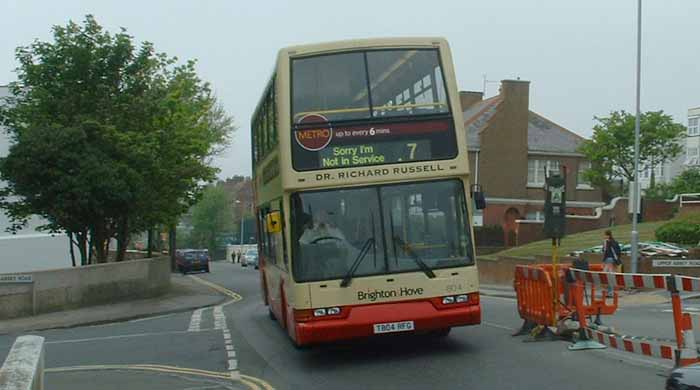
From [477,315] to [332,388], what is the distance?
254 cm

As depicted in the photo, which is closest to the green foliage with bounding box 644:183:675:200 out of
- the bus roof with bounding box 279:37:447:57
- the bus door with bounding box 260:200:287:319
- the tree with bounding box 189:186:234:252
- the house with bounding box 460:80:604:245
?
the house with bounding box 460:80:604:245

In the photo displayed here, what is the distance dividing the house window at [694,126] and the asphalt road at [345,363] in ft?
210

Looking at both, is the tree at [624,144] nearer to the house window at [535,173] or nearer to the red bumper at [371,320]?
the house window at [535,173]

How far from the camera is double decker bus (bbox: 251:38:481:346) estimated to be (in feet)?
38.3

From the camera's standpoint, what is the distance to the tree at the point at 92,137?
83.3 feet

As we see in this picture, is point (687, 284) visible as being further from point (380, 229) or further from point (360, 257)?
point (360, 257)

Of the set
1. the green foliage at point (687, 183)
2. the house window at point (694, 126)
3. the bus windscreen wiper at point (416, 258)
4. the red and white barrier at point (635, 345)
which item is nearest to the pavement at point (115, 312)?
the bus windscreen wiper at point (416, 258)

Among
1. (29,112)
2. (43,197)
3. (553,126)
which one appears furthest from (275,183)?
(553,126)

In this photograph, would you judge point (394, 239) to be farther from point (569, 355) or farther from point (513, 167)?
point (513, 167)

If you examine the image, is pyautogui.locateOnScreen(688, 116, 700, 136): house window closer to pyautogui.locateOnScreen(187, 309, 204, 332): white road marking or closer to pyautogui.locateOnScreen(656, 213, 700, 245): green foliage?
pyautogui.locateOnScreen(656, 213, 700, 245): green foliage

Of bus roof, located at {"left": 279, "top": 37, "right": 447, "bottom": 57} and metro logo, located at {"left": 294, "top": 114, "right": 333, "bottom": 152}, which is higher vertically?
bus roof, located at {"left": 279, "top": 37, "right": 447, "bottom": 57}

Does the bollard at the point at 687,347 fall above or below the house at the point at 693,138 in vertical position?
below

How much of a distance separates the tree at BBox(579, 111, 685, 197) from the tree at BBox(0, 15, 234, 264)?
3126 cm

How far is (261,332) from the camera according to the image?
→ 17.7m
